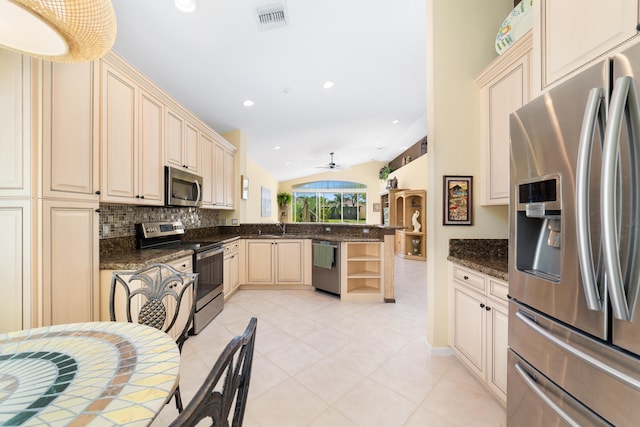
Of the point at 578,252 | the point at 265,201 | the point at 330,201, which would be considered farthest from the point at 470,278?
the point at 330,201

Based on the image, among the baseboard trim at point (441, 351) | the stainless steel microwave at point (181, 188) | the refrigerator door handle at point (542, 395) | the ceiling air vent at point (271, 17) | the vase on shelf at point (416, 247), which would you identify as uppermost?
the ceiling air vent at point (271, 17)

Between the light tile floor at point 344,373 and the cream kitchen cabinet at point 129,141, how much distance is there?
1.48 meters

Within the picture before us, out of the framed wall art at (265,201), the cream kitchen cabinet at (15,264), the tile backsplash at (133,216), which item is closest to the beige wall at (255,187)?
the framed wall art at (265,201)

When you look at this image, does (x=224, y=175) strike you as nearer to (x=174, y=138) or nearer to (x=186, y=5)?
(x=174, y=138)

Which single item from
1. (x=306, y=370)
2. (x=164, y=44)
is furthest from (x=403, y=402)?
(x=164, y=44)

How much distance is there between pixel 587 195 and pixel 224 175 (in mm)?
4037

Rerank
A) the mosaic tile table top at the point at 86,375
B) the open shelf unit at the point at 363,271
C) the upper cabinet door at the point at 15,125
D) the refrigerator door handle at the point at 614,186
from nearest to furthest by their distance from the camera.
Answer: the mosaic tile table top at the point at 86,375, the refrigerator door handle at the point at 614,186, the upper cabinet door at the point at 15,125, the open shelf unit at the point at 363,271

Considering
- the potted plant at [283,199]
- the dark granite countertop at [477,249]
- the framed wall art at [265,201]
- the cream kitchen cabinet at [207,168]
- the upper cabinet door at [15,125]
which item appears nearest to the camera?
the upper cabinet door at [15,125]

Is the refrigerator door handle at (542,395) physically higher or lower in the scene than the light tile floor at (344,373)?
higher

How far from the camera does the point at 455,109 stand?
2080mm

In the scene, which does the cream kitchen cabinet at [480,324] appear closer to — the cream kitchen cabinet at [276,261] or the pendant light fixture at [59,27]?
the pendant light fixture at [59,27]

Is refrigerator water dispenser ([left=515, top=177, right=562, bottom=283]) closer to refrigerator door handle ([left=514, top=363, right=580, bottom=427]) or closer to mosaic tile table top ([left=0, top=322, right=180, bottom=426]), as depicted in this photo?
refrigerator door handle ([left=514, top=363, right=580, bottom=427])

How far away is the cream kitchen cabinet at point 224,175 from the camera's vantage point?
3.70 meters

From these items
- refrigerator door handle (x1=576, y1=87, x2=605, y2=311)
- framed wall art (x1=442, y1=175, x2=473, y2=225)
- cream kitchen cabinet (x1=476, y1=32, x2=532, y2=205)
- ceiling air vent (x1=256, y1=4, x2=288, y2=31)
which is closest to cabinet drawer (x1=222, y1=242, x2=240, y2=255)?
ceiling air vent (x1=256, y1=4, x2=288, y2=31)
